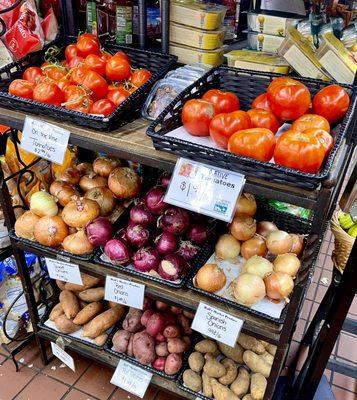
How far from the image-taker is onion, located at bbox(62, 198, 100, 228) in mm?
1542

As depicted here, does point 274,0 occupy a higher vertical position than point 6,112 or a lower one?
higher

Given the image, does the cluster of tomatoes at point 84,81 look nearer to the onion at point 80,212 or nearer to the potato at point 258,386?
the onion at point 80,212

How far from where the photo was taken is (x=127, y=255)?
146 centimetres

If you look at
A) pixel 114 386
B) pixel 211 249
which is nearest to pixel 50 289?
pixel 114 386

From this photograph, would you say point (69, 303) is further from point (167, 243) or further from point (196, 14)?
point (196, 14)

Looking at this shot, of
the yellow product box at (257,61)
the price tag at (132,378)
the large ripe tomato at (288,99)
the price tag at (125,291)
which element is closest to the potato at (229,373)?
the price tag at (132,378)

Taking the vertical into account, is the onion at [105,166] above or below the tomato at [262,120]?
below

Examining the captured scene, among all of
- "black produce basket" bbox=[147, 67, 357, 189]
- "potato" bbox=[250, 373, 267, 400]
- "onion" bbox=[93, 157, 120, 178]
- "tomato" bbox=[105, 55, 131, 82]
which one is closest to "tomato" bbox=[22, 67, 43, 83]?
"tomato" bbox=[105, 55, 131, 82]

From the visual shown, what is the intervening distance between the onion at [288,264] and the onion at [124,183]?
61cm

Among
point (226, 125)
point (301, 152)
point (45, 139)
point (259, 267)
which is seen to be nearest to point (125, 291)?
point (259, 267)

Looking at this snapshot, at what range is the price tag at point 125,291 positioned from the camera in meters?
1.45

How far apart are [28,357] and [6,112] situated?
123 cm

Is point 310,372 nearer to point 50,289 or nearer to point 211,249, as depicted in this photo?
point 211,249

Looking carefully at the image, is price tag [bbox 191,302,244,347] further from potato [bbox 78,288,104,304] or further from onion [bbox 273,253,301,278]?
potato [bbox 78,288,104,304]
